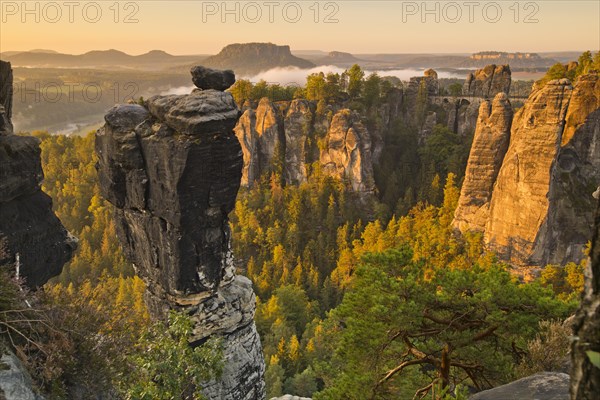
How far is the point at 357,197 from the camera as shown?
53.4m

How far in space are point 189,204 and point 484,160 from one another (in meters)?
28.1

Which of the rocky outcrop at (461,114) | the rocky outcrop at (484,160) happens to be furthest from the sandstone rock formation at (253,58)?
the rocky outcrop at (484,160)

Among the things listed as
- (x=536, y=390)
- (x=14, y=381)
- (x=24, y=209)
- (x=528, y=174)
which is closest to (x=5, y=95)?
(x=24, y=209)

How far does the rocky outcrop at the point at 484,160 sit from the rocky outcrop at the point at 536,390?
31.5 m

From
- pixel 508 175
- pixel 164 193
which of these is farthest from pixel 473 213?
pixel 164 193

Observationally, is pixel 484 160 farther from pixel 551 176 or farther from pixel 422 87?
pixel 422 87

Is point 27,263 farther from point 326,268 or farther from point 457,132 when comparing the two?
point 457,132

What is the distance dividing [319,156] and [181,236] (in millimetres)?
41370

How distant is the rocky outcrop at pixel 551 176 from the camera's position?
2967 centimetres

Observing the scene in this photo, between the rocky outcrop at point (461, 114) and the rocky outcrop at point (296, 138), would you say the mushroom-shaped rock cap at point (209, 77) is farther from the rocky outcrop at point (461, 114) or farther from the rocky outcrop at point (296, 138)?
the rocky outcrop at point (461, 114)

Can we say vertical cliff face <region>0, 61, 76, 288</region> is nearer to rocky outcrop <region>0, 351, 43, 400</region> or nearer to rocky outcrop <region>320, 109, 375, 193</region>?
rocky outcrop <region>0, 351, 43, 400</region>

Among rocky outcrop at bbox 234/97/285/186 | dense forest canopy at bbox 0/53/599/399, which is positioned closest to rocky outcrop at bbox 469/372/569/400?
dense forest canopy at bbox 0/53/599/399

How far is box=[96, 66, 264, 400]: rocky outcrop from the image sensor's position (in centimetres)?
1527

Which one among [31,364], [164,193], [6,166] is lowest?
[31,364]
